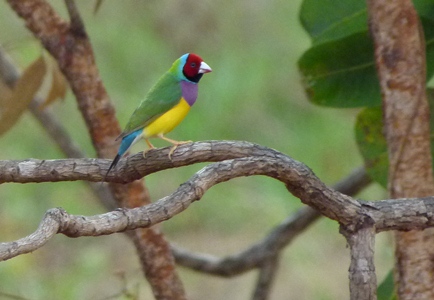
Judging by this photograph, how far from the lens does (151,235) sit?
8.30 ft

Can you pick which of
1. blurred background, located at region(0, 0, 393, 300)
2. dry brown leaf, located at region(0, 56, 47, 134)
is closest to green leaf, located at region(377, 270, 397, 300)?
dry brown leaf, located at region(0, 56, 47, 134)

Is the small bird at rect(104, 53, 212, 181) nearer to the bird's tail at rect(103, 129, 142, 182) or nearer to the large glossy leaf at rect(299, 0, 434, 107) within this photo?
the bird's tail at rect(103, 129, 142, 182)

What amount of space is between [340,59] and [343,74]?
0.05m

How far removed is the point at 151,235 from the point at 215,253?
2838 millimetres

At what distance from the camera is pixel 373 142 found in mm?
2723

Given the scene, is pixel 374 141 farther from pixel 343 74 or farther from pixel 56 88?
pixel 56 88

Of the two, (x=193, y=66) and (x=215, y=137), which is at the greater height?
(x=193, y=66)

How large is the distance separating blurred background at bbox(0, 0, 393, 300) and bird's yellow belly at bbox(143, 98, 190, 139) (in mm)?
2601

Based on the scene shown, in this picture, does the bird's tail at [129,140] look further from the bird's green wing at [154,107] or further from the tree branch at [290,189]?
the tree branch at [290,189]

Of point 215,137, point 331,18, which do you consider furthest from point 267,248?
point 215,137

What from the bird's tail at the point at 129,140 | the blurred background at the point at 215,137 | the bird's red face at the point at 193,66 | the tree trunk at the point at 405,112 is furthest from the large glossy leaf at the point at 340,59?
the blurred background at the point at 215,137

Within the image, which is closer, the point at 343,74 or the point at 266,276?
the point at 343,74

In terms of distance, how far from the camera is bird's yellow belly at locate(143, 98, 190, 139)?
216 cm

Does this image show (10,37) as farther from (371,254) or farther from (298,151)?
(371,254)
